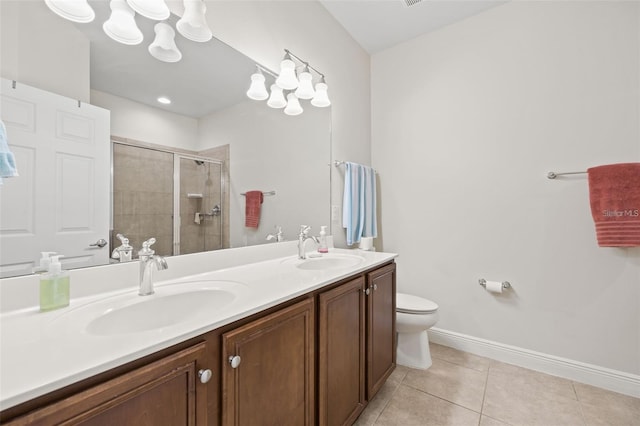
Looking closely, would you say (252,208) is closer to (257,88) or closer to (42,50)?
(257,88)

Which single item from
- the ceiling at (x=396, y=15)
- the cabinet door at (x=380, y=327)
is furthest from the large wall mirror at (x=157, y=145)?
the ceiling at (x=396, y=15)

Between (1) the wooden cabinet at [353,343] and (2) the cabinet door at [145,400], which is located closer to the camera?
(2) the cabinet door at [145,400]

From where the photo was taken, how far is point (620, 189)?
1.57 m

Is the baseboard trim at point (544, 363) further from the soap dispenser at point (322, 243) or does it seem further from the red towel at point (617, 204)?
the soap dispenser at point (322, 243)

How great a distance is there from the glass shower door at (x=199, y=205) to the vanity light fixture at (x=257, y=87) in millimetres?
491

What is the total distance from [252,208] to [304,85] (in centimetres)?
90

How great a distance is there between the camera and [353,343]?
50.7 inches

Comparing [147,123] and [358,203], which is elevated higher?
[147,123]

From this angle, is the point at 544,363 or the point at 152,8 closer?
the point at 152,8

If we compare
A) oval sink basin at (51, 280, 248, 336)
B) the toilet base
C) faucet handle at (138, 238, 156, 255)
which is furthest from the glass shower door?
the toilet base

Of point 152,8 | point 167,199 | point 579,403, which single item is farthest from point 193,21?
point 579,403

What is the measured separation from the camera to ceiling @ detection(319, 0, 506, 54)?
2039 millimetres

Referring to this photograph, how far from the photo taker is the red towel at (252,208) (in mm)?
1478

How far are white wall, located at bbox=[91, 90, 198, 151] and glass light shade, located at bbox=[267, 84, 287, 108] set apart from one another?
0.56 meters
